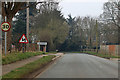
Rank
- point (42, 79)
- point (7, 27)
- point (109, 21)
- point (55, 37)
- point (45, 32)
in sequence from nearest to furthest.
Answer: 1. point (42, 79)
2. point (7, 27)
3. point (109, 21)
4. point (45, 32)
5. point (55, 37)

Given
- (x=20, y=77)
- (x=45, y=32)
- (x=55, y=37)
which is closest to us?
(x=20, y=77)

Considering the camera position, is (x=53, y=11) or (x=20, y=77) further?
(x=53, y=11)

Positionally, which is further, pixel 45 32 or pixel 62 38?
pixel 62 38

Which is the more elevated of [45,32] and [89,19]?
[89,19]

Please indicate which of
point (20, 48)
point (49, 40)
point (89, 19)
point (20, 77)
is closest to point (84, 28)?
point (89, 19)

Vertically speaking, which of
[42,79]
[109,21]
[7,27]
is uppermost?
[109,21]

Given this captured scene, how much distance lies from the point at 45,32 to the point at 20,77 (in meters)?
45.0

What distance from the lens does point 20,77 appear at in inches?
380

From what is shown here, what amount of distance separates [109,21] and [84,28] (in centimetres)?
3025

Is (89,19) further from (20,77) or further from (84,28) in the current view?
(20,77)

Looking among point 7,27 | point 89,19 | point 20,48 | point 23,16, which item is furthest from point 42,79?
point 89,19

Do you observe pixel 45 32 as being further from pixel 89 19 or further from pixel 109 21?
pixel 89 19

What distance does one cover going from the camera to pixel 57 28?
2384 inches

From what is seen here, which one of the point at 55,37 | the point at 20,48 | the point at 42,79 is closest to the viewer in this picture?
the point at 42,79
